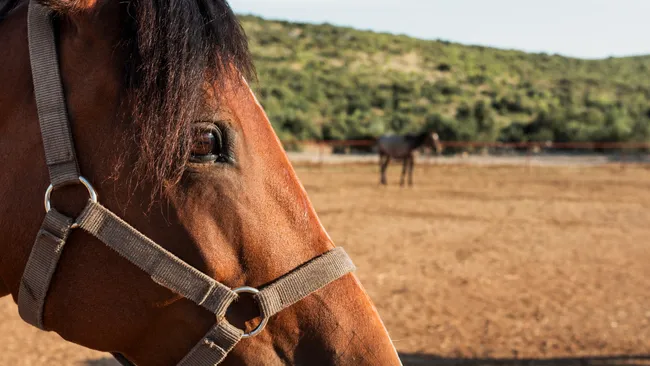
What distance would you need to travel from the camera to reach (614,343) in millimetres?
5098

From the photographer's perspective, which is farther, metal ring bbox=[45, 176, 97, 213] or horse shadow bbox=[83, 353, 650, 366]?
horse shadow bbox=[83, 353, 650, 366]

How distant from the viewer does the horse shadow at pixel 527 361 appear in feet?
15.2

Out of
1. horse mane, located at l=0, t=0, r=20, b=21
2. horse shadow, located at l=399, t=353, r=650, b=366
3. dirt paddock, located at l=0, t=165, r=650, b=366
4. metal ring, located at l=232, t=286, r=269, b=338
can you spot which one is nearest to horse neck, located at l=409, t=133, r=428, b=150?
dirt paddock, located at l=0, t=165, r=650, b=366

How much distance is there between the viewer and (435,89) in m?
46.0

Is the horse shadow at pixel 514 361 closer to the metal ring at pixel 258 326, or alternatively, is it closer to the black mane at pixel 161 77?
the metal ring at pixel 258 326

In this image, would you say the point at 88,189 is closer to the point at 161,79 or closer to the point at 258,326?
the point at 161,79

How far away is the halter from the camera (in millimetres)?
1234

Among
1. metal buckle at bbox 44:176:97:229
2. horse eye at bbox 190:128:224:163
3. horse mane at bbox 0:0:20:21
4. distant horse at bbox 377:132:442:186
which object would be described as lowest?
distant horse at bbox 377:132:442:186

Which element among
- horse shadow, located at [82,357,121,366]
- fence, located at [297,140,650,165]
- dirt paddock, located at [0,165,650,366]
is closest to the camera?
horse shadow, located at [82,357,121,366]

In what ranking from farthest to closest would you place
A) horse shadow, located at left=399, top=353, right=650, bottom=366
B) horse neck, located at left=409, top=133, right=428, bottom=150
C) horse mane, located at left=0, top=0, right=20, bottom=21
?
horse neck, located at left=409, top=133, right=428, bottom=150 < horse shadow, located at left=399, top=353, right=650, bottom=366 < horse mane, located at left=0, top=0, right=20, bottom=21

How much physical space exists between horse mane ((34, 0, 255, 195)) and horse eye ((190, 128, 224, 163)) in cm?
3

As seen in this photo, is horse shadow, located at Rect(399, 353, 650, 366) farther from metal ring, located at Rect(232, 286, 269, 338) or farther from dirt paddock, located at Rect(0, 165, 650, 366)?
metal ring, located at Rect(232, 286, 269, 338)

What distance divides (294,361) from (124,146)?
24.1 inches

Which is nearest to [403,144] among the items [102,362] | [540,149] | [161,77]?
[540,149]
